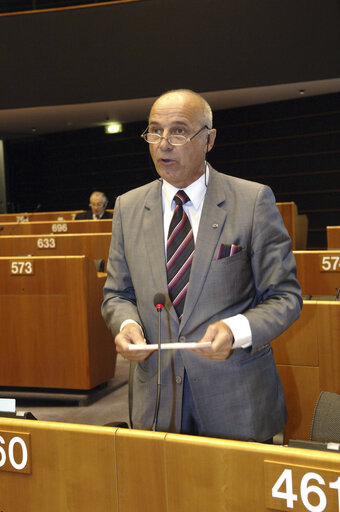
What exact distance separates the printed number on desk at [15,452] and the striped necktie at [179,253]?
0.51m

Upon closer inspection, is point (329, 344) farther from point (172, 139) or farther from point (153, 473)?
point (153, 473)

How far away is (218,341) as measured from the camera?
130 cm

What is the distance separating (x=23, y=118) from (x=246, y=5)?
4766 mm

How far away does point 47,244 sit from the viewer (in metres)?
6.32

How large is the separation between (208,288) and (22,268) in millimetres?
3006

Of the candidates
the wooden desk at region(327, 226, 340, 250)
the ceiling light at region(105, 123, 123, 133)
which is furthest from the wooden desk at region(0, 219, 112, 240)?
Answer: the ceiling light at region(105, 123, 123, 133)

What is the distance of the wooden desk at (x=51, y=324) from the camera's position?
13.7 ft

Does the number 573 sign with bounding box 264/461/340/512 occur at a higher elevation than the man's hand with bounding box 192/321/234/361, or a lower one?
lower

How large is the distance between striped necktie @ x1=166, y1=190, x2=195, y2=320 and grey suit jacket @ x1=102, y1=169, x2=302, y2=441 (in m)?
0.03

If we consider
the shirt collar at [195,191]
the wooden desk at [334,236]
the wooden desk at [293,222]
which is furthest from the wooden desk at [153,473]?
the wooden desk at [293,222]

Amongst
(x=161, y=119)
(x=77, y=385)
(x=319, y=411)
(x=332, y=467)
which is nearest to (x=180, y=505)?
(x=332, y=467)

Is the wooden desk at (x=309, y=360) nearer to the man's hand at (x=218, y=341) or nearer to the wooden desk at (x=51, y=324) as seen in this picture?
the wooden desk at (x=51, y=324)

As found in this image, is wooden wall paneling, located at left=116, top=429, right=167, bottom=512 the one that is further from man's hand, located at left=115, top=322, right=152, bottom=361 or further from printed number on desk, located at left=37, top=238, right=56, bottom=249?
printed number on desk, located at left=37, top=238, right=56, bottom=249

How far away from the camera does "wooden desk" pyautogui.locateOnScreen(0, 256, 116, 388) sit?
4188 mm
